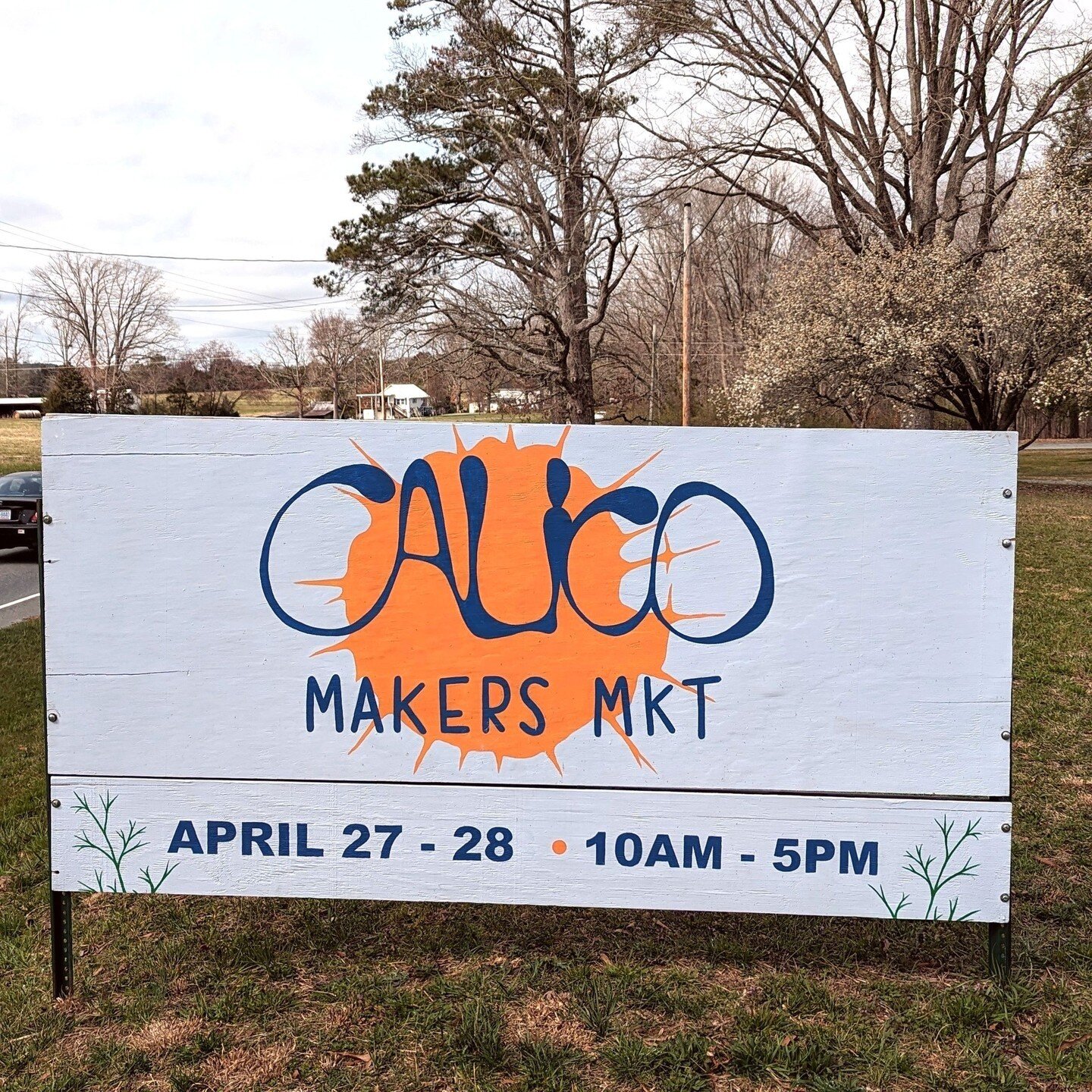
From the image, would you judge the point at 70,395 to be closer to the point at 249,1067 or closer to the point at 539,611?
the point at 539,611

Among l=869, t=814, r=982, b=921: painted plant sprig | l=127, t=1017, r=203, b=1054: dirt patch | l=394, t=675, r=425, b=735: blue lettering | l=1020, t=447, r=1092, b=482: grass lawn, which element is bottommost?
l=127, t=1017, r=203, b=1054: dirt patch

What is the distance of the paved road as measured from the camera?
9672mm

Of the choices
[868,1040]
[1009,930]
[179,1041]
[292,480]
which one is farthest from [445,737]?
[1009,930]

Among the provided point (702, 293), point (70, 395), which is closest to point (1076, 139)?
point (702, 293)

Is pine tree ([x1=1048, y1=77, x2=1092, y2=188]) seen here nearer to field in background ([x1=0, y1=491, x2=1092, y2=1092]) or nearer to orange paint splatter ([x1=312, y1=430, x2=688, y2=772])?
field in background ([x1=0, y1=491, x2=1092, y2=1092])

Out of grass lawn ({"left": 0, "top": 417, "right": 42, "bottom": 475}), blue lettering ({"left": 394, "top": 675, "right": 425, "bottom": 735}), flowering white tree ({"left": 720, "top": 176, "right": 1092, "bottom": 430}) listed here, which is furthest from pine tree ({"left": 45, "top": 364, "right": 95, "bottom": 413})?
blue lettering ({"left": 394, "top": 675, "right": 425, "bottom": 735})

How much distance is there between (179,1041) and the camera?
7.82 ft

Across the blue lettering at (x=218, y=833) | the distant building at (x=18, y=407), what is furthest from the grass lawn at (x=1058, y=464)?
the distant building at (x=18, y=407)

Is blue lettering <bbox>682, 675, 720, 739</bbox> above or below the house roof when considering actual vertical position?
below

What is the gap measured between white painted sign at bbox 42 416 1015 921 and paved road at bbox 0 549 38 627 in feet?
24.2

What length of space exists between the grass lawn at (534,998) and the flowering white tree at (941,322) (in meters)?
19.5

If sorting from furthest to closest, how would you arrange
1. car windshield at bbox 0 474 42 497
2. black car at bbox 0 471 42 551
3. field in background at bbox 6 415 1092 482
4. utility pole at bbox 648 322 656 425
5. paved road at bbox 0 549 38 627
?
utility pole at bbox 648 322 656 425 → field in background at bbox 6 415 1092 482 → car windshield at bbox 0 474 42 497 → black car at bbox 0 471 42 551 → paved road at bbox 0 549 38 627

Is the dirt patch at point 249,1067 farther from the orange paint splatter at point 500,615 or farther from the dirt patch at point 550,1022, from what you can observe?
the orange paint splatter at point 500,615

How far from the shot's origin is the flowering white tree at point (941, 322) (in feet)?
65.2
